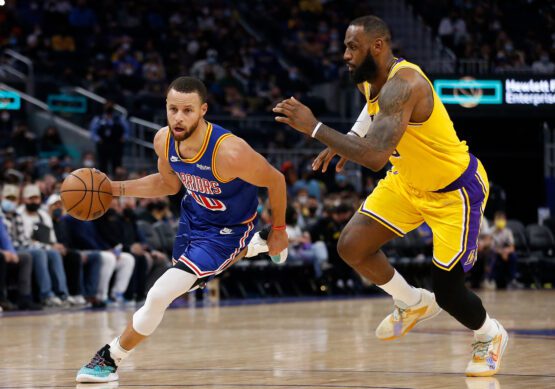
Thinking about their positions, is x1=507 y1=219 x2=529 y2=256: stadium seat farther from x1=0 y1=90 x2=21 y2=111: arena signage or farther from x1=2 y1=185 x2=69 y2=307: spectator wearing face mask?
x1=2 y1=185 x2=69 y2=307: spectator wearing face mask

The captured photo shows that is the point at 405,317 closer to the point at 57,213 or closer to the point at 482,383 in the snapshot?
the point at 482,383

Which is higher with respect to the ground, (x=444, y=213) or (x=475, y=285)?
(x=444, y=213)

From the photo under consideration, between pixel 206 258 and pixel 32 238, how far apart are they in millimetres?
7761

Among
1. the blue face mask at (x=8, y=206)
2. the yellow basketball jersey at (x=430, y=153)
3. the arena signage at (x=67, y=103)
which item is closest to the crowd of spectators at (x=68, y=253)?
the blue face mask at (x=8, y=206)

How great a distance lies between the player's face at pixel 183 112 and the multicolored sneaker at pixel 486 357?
2.26 m

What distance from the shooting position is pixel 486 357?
6832 mm

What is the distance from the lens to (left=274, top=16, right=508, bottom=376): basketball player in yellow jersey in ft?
20.6

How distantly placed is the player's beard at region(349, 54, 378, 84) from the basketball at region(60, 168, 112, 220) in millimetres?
1747

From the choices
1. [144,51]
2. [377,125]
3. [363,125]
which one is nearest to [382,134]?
[377,125]

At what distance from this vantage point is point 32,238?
1406cm

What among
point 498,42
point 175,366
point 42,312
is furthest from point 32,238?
point 498,42

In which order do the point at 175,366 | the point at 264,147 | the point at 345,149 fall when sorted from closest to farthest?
the point at 345,149, the point at 175,366, the point at 264,147

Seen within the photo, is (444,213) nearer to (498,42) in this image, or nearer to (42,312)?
(42,312)

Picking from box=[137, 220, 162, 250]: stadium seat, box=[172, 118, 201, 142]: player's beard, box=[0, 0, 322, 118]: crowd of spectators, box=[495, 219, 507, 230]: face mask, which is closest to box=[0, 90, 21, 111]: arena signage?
box=[0, 0, 322, 118]: crowd of spectators
